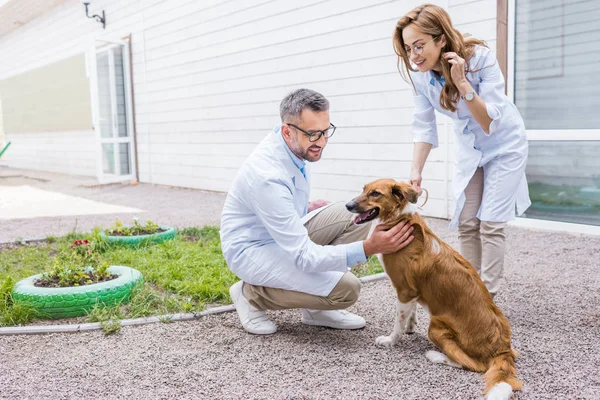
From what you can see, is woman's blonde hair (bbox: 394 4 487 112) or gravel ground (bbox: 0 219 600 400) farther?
woman's blonde hair (bbox: 394 4 487 112)

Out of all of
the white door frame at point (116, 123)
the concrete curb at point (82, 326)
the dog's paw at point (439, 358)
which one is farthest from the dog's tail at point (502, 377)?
the white door frame at point (116, 123)

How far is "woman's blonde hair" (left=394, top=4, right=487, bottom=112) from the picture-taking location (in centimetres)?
259

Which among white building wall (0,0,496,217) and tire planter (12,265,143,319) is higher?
white building wall (0,0,496,217)

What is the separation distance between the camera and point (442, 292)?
7.92 feet

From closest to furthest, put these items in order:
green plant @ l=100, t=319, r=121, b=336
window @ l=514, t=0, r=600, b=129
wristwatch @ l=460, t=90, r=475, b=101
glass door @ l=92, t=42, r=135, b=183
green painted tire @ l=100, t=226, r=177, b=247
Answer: wristwatch @ l=460, t=90, r=475, b=101, green plant @ l=100, t=319, r=121, b=336, green painted tire @ l=100, t=226, r=177, b=247, window @ l=514, t=0, r=600, b=129, glass door @ l=92, t=42, r=135, b=183

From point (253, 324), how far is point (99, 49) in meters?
10.6

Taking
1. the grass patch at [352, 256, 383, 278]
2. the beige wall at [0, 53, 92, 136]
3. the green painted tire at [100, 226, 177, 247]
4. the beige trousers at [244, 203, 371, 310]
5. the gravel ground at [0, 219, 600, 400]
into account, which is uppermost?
the beige wall at [0, 53, 92, 136]

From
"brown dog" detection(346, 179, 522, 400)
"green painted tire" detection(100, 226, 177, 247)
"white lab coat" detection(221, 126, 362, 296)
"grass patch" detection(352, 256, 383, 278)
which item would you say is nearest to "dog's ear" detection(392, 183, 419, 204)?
"brown dog" detection(346, 179, 522, 400)

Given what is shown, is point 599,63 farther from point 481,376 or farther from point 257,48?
point 257,48

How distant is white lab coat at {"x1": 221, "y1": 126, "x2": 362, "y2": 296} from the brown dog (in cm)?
23

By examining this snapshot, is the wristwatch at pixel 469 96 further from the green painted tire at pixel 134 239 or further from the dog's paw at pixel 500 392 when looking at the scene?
the green painted tire at pixel 134 239

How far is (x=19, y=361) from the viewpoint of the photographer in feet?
8.73

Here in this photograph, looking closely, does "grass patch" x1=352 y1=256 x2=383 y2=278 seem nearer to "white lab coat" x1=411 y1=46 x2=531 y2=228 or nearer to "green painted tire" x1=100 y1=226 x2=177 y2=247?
"white lab coat" x1=411 y1=46 x2=531 y2=228

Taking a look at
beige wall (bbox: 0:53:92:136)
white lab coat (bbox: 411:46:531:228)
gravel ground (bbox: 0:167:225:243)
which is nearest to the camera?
white lab coat (bbox: 411:46:531:228)
